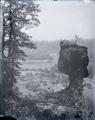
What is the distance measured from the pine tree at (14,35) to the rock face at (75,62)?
342 millimetres

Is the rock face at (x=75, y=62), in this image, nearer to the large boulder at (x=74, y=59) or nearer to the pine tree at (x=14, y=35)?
the large boulder at (x=74, y=59)

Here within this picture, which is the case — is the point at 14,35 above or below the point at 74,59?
above

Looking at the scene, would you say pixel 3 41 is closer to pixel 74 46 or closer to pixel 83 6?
pixel 74 46

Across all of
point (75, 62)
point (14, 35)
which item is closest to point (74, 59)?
point (75, 62)

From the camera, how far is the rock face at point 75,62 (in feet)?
8.21

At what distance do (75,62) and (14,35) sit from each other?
25.6 inches

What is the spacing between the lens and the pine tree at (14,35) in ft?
8.00

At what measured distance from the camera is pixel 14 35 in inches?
96.3

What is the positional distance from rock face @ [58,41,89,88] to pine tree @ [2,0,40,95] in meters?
0.34

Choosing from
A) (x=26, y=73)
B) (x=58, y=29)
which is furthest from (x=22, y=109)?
(x=58, y=29)

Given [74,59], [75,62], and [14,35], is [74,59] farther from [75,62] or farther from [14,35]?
[14,35]

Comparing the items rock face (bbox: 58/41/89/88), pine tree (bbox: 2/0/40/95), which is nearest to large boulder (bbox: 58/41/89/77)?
rock face (bbox: 58/41/89/88)

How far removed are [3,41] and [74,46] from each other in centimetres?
69

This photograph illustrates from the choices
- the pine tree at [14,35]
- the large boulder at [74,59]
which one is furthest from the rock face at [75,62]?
the pine tree at [14,35]
